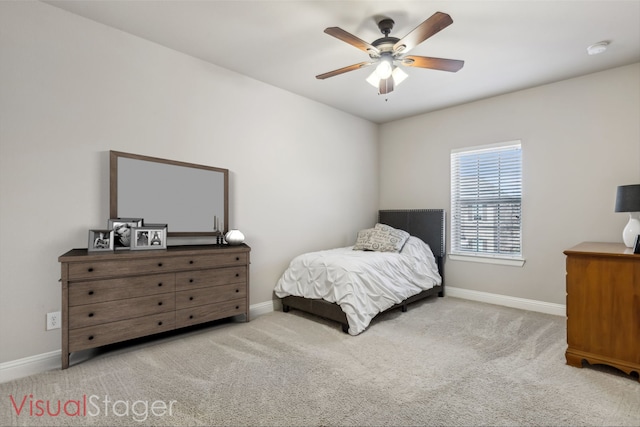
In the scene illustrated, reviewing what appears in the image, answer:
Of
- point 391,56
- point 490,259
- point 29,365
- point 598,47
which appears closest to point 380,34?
point 391,56

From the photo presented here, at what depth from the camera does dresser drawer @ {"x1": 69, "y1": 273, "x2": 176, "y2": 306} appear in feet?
7.25

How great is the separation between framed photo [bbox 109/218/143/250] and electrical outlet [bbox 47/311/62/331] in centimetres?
62

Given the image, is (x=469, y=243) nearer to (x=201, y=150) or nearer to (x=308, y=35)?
(x=308, y=35)

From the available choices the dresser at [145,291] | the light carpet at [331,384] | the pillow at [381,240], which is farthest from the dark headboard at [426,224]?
the dresser at [145,291]

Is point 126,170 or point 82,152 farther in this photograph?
point 126,170

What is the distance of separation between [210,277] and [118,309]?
745mm

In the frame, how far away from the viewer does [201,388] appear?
200 cm

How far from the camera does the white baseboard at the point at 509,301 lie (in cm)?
357

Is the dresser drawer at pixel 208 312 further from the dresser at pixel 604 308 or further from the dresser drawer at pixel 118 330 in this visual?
the dresser at pixel 604 308

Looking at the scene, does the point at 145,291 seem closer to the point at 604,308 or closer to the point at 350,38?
the point at 350,38

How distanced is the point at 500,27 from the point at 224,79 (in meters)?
2.60

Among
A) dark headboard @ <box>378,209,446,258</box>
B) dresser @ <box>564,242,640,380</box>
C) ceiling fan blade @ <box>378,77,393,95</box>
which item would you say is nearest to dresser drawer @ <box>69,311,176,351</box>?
ceiling fan blade @ <box>378,77,393,95</box>

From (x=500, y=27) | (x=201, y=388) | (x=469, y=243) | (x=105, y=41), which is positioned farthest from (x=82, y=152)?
(x=469, y=243)

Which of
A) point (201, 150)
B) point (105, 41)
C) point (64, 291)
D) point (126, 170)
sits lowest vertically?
point (64, 291)
